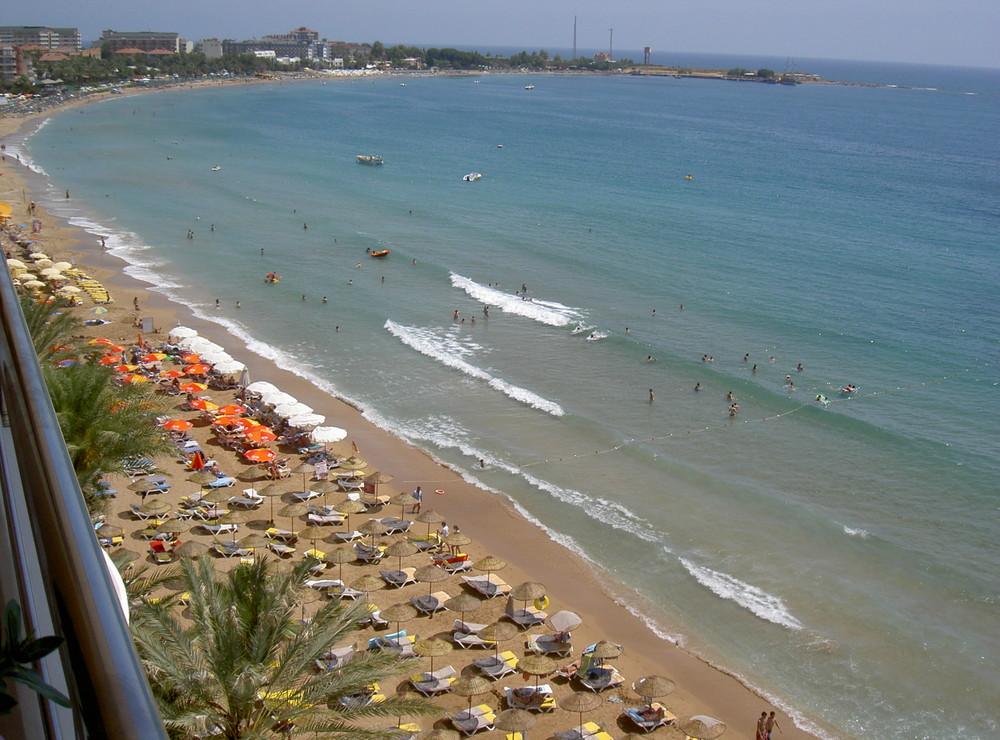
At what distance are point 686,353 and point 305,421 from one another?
1579 centimetres

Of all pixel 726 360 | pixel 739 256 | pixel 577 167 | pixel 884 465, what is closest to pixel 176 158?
pixel 577 167

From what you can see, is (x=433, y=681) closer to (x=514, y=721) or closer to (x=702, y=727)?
(x=514, y=721)

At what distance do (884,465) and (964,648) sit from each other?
8.94 meters

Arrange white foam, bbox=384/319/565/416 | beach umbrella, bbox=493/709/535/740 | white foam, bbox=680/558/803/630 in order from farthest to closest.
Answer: white foam, bbox=384/319/565/416
white foam, bbox=680/558/803/630
beach umbrella, bbox=493/709/535/740

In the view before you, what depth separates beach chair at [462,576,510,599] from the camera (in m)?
19.3

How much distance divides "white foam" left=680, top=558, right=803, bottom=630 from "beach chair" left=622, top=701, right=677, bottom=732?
4378 mm

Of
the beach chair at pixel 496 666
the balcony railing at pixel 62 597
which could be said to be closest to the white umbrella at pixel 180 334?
the beach chair at pixel 496 666

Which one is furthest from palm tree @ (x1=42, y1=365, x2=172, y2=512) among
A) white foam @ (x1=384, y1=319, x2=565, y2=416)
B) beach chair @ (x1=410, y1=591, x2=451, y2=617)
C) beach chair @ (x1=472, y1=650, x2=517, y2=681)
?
white foam @ (x1=384, y1=319, x2=565, y2=416)

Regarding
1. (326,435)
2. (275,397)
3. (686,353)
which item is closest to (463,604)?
(326,435)

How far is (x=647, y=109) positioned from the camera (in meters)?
156

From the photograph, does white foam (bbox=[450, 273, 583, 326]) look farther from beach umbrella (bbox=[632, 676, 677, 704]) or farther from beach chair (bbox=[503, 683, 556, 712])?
beach umbrella (bbox=[632, 676, 677, 704])

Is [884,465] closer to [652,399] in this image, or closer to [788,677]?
[652,399]

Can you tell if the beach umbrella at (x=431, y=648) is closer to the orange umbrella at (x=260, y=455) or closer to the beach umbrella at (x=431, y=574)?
the beach umbrella at (x=431, y=574)

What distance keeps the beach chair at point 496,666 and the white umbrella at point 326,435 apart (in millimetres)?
10302
